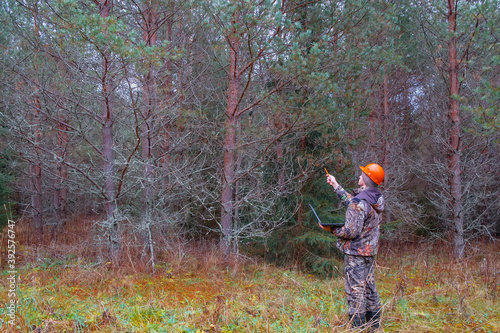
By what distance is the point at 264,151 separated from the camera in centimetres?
639

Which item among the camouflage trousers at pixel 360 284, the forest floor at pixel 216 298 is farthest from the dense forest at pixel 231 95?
the camouflage trousers at pixel 360 284

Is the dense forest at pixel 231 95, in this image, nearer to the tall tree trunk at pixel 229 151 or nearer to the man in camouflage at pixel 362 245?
the tall tree trunk at pixel 229 151

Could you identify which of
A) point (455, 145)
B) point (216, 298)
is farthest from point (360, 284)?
point (455, 145)

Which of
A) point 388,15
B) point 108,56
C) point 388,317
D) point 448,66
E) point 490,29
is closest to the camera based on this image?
point 388,317

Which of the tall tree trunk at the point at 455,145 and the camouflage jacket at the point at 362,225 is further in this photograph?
the tall tree trunk at the point at 455,145

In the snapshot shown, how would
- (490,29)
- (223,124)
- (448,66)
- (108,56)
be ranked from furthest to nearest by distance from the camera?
1. (448,66)
2. (223,124)
3. (490,29)
4. (108,56)

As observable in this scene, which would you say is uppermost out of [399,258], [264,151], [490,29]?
[490,29]

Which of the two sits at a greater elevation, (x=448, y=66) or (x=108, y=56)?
(x=448, y=66)

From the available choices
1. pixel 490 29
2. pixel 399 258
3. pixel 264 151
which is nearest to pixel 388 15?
pixel 490 29

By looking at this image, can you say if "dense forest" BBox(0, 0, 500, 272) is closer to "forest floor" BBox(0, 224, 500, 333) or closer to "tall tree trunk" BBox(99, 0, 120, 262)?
"tall tree trunk" BBox(99, 0, 120, 262)

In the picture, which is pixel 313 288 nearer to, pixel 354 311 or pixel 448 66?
pixel 354 311

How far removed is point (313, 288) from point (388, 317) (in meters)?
2.04

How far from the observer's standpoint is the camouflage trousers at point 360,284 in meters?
3.23

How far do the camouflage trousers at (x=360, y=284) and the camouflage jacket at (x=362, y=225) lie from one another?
10 centimetres
